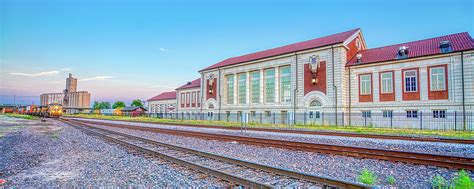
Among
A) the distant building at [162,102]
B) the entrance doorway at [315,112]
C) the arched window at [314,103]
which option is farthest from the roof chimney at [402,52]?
the distant building at [162,102]

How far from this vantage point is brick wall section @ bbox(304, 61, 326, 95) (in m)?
34.1

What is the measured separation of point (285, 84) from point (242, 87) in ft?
26.7

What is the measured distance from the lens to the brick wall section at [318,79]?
34062 millimetres

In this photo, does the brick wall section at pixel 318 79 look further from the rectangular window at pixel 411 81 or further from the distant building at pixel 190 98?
the distant building at pixel 190 98

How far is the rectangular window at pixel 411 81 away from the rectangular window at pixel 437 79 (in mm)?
1355

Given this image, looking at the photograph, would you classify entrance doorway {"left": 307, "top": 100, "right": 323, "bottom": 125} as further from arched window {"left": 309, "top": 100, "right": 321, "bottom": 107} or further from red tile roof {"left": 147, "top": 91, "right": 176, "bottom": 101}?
red tile roof {"left": 147, "top": 91, "right": 176, "bottom": 101}

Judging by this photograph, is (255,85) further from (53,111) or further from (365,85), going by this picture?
(53,111)

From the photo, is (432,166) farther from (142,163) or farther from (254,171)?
(142,163)

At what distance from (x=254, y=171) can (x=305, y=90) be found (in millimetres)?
29675

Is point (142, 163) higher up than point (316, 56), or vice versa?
point (316, 56)

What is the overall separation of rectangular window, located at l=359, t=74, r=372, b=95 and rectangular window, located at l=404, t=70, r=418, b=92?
3551mm

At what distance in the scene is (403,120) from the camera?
27.8 m

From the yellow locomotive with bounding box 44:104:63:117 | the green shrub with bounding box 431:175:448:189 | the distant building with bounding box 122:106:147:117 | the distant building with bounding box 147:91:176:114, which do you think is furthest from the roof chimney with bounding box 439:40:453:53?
the distant building with bounding box 122:106:147:117

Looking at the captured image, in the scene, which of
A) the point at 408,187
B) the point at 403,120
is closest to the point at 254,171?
the point at 408,187
